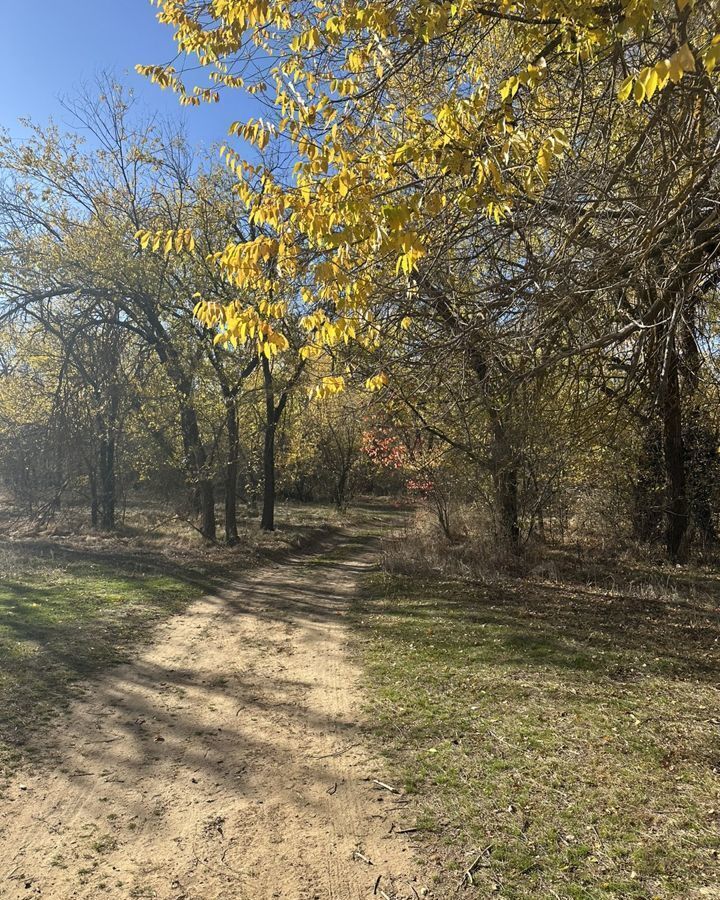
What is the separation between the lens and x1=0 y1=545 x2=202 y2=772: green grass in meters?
5.80

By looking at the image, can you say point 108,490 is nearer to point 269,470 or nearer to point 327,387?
point 269,470

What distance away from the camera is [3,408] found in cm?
2122

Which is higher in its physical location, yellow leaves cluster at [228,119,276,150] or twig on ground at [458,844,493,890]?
yellow leaves cluster at [228,119,276,150]

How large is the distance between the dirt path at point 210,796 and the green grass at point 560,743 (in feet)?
1.25

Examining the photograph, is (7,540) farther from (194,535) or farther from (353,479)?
(353,479)

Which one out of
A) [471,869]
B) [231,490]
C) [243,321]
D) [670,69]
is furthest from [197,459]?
[670,69]

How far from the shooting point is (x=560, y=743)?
4910 mm

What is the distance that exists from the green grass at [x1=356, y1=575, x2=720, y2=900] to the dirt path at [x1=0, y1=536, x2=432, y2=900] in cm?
38

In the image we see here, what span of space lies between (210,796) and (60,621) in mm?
5177

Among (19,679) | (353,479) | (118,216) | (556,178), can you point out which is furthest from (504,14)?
(353,479)

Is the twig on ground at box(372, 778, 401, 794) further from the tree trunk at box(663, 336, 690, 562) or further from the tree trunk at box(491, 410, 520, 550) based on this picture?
the tree trunk at box(663, 336, 690, 562)

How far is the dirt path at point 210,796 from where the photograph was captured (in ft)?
11.5

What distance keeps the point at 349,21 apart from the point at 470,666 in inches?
244

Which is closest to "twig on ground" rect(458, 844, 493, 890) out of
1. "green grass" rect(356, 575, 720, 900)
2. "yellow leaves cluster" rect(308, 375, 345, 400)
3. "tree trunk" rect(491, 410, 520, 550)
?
"green grass" rect(356, 575, 720, 900)
